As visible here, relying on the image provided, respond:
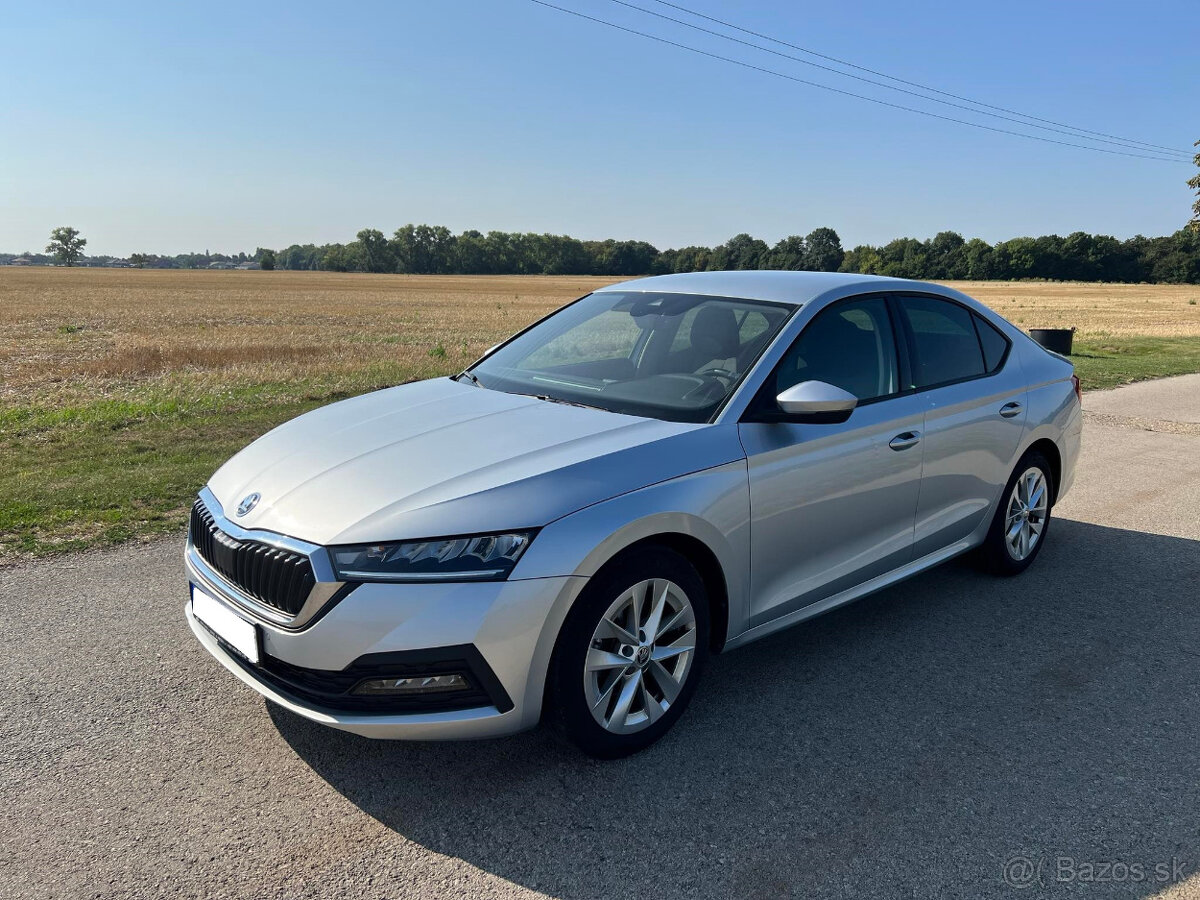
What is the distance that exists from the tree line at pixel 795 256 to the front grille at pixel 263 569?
58.1m

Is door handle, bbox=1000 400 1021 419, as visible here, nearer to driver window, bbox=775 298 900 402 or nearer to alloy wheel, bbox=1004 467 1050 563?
alloy wheel, bbox=1004 467 1050 563

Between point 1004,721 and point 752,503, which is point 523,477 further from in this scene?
point 1004,721

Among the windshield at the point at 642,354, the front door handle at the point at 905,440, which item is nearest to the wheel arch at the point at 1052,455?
the front door handle at the point at 905,440

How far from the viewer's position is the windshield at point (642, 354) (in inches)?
140

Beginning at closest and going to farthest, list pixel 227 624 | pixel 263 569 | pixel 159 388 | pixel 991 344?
1. pixel 263 569
2. pixel 227 624
3. pixel 991 344
4. pixel 159 388

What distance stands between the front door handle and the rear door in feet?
0.27

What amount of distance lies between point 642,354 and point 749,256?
6957 cm

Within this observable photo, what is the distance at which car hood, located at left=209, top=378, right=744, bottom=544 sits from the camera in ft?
8.82

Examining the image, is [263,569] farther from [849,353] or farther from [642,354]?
[849,353]

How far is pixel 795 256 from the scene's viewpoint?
69.8m

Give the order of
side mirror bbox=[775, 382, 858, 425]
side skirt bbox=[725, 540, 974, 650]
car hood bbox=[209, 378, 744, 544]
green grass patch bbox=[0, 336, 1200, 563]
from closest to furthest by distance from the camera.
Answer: car hood bbox=[209, 378, 744, 544] < side mirror bbox=[775, 382, 858, 425] < side skirt bbox=[725, 540, 974, 650] < green grass patch bbox=[0, 336, 1200, 563]

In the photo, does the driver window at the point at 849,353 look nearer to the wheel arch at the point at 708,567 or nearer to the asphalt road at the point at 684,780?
the wheel arch at the point at 708,567

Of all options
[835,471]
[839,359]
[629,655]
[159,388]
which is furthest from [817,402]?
[159,388]

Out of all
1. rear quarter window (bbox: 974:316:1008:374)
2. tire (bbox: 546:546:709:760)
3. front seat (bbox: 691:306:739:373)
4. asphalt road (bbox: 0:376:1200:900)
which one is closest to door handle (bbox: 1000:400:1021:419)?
rear quarter window (bbox: 974:316:1008:374)
